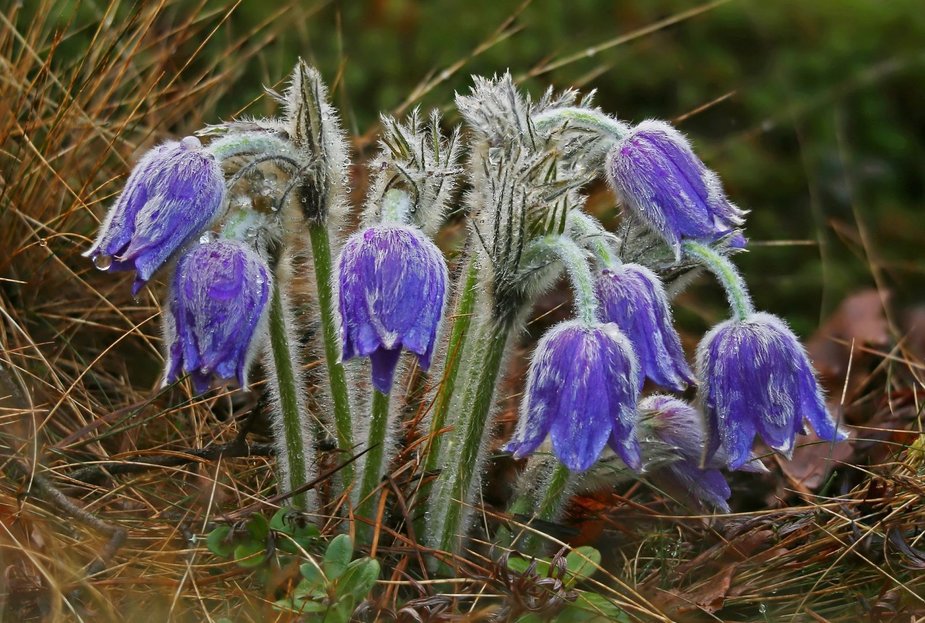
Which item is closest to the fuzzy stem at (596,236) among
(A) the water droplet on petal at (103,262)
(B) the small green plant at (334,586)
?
(B) the small green plant at (334,586)

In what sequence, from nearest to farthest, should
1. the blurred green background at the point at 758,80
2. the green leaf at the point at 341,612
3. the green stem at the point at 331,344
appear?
the green leaf at the point at 341,612 → the green stem at the point at 331,344 → the blurred green background at the point at 758,80

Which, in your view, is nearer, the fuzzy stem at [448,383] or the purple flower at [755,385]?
the purple flower at [755,385]

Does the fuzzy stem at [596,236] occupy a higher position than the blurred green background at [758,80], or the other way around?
the blurred green background at [758,80]

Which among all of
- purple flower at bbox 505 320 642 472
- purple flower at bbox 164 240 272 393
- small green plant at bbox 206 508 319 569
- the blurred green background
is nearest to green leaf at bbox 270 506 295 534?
small green plant at bbox 206 508 319 569

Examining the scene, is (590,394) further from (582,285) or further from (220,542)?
(220,542)

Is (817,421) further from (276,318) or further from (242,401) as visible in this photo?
(242,401)

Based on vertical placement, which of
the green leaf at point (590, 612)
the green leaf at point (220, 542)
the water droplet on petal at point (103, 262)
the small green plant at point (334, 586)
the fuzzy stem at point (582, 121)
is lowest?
the green leaf at point (590, 612)

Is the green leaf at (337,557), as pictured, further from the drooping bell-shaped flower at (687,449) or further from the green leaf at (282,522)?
the drooping bell-shaped flower at (687,449)

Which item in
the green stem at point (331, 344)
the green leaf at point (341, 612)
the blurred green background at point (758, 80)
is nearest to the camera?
the green leaf at point (341, 612)
